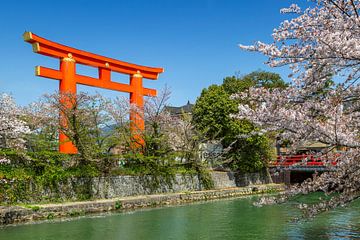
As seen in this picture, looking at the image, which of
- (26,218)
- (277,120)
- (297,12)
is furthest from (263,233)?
(26,218)

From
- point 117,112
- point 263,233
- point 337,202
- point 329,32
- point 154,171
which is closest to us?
point 329,32

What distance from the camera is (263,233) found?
11.3 m

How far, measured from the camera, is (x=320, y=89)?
6691 millimetres

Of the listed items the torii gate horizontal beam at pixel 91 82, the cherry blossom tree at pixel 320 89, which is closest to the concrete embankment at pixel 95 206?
the torii gate horizontal beam at pixel 91 82

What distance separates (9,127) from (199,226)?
291 inches

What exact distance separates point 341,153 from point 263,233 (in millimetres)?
4602

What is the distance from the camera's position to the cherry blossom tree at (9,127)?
570 inches

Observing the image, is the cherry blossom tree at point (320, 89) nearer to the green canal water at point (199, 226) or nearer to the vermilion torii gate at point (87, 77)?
the green canal water at point (199, 226)

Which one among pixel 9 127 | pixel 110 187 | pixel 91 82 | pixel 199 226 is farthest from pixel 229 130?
pixel 9 127

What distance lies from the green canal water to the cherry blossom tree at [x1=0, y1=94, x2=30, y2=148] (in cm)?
348

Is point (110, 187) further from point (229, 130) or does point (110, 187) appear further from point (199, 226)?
point (229, 130)

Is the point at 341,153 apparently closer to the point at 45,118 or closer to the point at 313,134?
the point at 313,134

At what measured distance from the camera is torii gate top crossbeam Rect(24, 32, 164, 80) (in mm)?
19000

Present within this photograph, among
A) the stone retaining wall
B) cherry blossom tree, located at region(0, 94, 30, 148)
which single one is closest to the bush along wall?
the stone retaining wall
